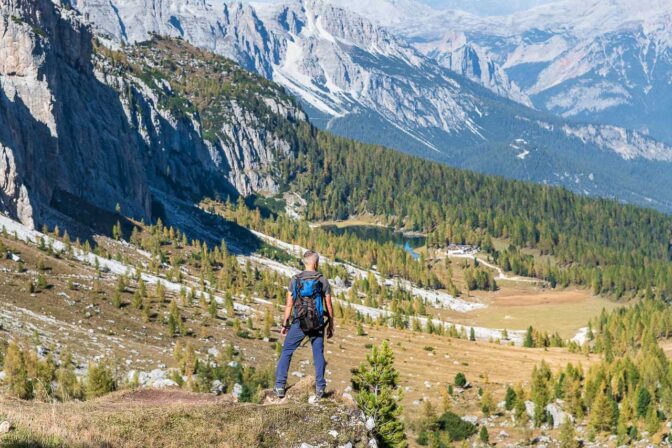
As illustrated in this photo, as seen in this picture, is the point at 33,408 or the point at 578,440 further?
the point at 578,440

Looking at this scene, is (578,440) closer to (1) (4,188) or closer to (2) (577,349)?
(2) (577,349)

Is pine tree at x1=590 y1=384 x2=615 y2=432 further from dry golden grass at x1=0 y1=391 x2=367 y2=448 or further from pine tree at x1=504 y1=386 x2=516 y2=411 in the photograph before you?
dry golden grass at x1=0 y1=391 x2=367 y2=448

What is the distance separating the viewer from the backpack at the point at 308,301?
96.3 feet

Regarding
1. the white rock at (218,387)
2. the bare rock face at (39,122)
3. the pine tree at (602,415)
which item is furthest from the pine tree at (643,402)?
the bare rock face at (39,122)

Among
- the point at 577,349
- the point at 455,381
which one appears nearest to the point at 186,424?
the point at 455,381

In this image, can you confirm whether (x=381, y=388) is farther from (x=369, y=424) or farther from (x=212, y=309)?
(x=212, y=309)

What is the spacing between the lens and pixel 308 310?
2947 cm

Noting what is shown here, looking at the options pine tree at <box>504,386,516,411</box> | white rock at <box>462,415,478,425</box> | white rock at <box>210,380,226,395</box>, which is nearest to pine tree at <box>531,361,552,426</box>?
pine tree at <box>504,386,516,411</box>

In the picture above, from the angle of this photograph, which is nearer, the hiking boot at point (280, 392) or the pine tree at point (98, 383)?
the hiking boot at point (280, 392)

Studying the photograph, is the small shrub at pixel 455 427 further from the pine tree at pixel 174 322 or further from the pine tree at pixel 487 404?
the pine tree at pixel 174 322

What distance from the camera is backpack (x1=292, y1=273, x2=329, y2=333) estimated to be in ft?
96.3

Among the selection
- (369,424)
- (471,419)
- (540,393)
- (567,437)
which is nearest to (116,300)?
(471,419)

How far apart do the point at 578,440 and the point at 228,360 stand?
46.0 metres

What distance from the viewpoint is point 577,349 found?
520ft
